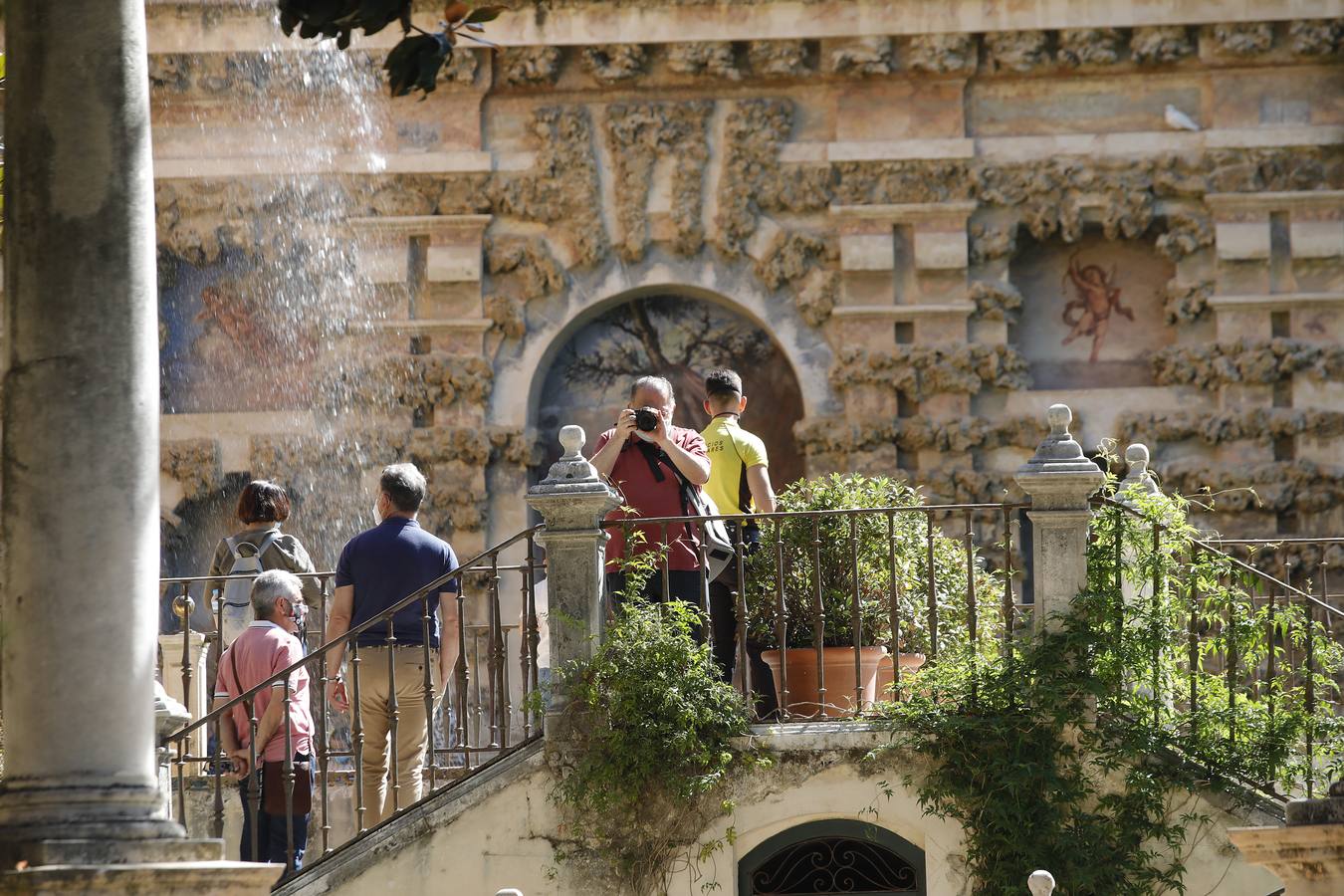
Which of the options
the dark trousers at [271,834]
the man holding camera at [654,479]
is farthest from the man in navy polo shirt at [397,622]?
the man holding camera at [654,479]

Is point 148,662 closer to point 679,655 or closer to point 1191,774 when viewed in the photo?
point 679,655

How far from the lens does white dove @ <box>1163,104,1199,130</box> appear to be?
1517cm

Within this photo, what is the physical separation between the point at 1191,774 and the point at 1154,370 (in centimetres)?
660

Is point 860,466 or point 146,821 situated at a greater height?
point 860,466

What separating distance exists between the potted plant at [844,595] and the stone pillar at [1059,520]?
22.7 inches

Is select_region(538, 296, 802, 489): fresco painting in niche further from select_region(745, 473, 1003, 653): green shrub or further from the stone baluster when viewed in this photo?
select_region(745, 473, 1003, 653): green shrub

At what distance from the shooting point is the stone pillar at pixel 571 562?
9.20 metres

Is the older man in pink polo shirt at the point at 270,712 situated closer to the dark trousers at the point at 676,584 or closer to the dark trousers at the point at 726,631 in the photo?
the dark trousers at the point at 676,584

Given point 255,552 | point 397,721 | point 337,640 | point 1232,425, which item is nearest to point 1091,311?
point 1232,425

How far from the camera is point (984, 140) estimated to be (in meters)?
15.3

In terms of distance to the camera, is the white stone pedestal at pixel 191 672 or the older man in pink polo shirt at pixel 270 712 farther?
the white stone pedestal at pixel 191 672

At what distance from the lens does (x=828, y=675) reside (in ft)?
32.0

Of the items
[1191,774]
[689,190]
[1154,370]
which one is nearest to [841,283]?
[689,190]

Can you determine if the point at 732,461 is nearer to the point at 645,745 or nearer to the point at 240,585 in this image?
the point at 645,745
